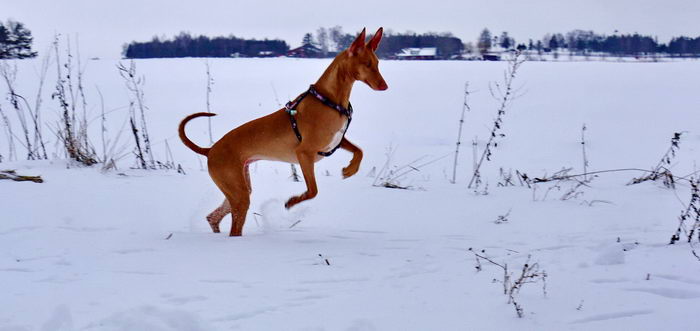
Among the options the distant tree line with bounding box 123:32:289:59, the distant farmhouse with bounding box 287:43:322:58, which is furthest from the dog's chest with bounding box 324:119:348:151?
the distant tree line with bounding box 123:32:289:59

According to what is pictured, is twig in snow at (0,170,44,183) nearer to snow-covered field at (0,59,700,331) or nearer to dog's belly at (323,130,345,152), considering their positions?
snow-covered field at (0,59,700,331)

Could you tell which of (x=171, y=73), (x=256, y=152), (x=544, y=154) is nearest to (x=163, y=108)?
(x=171, y=73)

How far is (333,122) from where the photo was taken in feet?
13.2

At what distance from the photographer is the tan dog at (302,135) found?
13.0 ft

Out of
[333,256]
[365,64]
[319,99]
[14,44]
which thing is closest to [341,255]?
[333,256]

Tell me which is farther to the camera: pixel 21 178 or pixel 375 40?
pixel 21 178

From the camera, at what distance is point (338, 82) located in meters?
4.02

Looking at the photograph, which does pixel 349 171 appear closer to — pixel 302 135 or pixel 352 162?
pixel 352 162

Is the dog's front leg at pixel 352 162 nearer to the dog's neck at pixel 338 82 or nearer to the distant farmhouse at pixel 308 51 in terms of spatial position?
the dog's neck at pixel 338 82

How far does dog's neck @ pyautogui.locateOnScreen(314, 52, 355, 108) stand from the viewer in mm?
4000

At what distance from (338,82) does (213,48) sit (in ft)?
148

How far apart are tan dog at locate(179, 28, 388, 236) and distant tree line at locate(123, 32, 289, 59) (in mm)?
42493

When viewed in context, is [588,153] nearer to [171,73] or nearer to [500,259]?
[500,259]

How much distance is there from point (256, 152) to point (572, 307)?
241 centimetres
